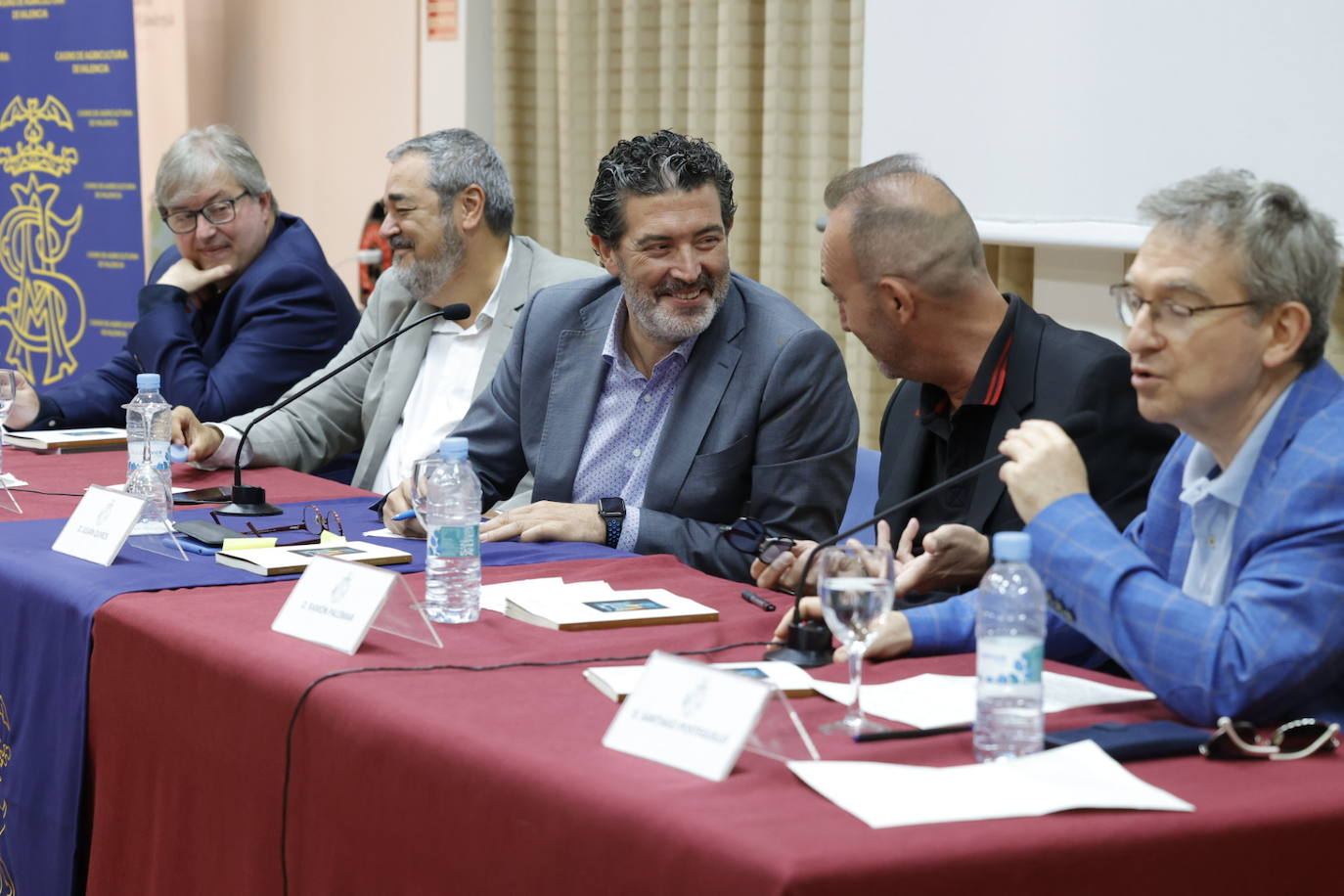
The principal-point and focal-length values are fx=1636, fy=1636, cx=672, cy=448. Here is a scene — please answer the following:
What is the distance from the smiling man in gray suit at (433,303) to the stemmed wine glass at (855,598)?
1890 mm

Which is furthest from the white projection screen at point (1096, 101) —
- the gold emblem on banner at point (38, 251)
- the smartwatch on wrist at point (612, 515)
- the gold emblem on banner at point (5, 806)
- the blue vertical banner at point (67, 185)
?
the gold emblem on banner at point (38, 251)

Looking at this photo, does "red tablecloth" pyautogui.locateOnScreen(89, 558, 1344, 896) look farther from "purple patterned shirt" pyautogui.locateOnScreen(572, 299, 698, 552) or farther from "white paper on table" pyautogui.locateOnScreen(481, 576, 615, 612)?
"purple patterned shirt" pyautogui.locateOnScreen(572, 299, 698, 552)

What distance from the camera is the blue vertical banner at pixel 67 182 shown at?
5.83m

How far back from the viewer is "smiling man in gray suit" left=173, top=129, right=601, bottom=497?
346cm

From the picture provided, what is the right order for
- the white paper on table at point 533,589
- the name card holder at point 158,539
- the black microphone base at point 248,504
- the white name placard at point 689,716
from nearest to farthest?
1. the white name placard at point 689,716
2. the white paper on table at point 533,589
3. the name card holder at point 158,539
4. the black microphone base at point 248,504

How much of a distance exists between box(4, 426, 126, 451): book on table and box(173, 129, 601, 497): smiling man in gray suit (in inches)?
15.2

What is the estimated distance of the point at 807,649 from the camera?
1786mm

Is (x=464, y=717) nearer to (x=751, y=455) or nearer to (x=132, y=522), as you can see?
(x=132, y=522)

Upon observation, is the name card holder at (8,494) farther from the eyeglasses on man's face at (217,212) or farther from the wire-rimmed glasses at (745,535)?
the wire-rimmed glasses at (745,535)

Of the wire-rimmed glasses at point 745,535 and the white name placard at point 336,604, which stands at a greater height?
the white name placard at point 336,604

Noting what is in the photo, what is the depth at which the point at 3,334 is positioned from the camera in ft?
21.0

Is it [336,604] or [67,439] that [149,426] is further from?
[336,604]

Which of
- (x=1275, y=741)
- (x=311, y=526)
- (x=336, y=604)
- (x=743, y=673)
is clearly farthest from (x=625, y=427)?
(x=1275, y=741)

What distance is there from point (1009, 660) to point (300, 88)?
535 centimetres
